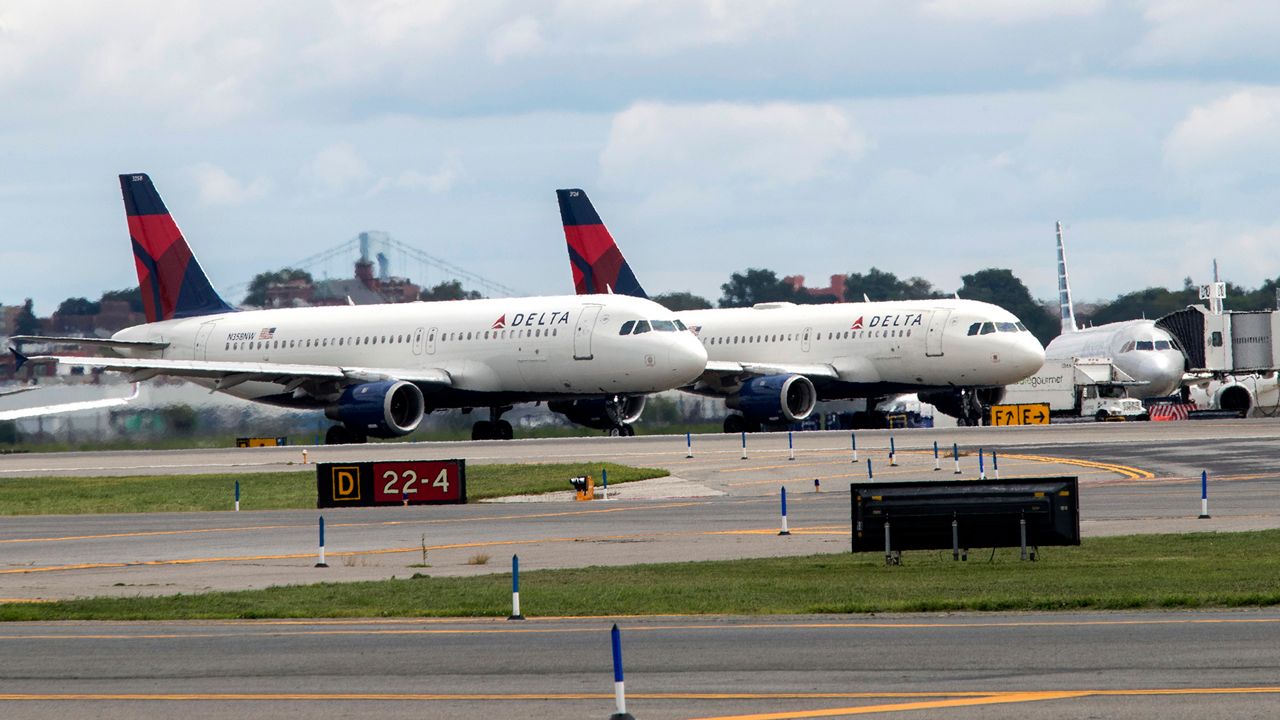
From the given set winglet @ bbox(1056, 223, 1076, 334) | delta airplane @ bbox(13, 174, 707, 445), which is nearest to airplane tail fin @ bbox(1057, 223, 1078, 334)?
winglet @ bbox(1056, 223, 1076, 334)

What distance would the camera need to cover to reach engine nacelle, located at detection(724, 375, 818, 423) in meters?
62.2

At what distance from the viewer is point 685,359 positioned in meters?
57.1

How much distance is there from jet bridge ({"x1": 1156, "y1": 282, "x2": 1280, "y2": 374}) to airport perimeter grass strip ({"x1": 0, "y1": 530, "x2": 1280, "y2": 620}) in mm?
57012

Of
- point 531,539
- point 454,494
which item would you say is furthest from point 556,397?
point 531,539

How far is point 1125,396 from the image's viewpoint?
267ft

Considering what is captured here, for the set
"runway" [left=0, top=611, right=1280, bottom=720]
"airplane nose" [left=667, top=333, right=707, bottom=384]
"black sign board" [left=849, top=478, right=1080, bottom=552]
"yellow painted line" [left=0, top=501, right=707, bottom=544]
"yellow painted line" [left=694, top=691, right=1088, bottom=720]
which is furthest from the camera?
"airplane nose" [left=667, top=333, right=707, bottom=384]

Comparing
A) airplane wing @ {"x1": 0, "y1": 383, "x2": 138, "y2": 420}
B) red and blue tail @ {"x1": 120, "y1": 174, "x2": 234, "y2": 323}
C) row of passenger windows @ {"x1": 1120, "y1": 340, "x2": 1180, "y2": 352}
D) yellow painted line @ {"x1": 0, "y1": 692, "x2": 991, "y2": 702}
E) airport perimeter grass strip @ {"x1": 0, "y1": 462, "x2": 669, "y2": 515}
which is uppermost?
red and blue tail @ {"x1": 120, "y1": 174, "x2": 234, "y2": 323}

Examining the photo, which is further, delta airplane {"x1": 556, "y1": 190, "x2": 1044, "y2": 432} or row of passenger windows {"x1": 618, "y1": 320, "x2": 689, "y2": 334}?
delta airplane {"x1": 556, "y1": 190, "x2": 1044, "y2": 432}

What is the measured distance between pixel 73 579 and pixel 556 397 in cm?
3557

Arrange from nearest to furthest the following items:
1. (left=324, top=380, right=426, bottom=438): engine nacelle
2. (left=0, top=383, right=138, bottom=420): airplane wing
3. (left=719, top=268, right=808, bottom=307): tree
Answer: (left=324, top=380, right=426, bottom=438): engine nacelle, (left=0, top=383, right=138, bottom=420): airplane wing, (left=719, top=268, right=808, bottom=307): tree

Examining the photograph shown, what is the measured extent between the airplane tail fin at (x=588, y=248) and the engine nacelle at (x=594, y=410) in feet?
37.8

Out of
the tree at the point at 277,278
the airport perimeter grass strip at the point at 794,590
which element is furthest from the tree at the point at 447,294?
the airport perimeter grass strip at the point at 794,590

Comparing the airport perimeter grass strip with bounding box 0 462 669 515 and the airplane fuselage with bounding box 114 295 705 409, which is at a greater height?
the airplane fuselage with bounding box 114 295 705 409

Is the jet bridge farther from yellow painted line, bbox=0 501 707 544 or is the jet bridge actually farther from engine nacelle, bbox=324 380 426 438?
yellow painted line, bbox=0 501 707 544
